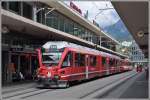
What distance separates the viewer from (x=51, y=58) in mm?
27109

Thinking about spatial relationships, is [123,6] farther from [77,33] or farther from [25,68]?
[77,33]

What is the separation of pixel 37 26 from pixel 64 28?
69.9 ft

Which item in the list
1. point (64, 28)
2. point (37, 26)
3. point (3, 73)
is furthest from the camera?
point (64, 28)

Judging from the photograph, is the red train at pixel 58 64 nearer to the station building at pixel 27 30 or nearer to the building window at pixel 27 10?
the station building at pixel 27 30

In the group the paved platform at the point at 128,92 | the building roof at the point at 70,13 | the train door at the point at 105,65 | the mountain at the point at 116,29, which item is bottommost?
the paved platform at the point at 128,92

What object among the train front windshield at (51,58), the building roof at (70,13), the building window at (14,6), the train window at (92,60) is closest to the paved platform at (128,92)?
the train front windshield at (51,58)

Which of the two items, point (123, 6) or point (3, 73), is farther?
point (3, 73)

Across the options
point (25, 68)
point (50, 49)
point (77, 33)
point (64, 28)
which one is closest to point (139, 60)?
point (77, 33)

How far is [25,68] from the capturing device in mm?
42781

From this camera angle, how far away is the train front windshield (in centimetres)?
2691

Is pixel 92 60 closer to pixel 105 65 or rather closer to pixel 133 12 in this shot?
pixel 105 65

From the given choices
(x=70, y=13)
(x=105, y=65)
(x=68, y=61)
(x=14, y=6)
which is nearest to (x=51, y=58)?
(x=68, y=61)

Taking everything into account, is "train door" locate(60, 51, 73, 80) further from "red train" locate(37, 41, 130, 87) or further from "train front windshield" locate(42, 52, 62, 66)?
"train front windshield" locate(42, 52, 62, 66)

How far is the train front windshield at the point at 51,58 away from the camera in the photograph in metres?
26.9
